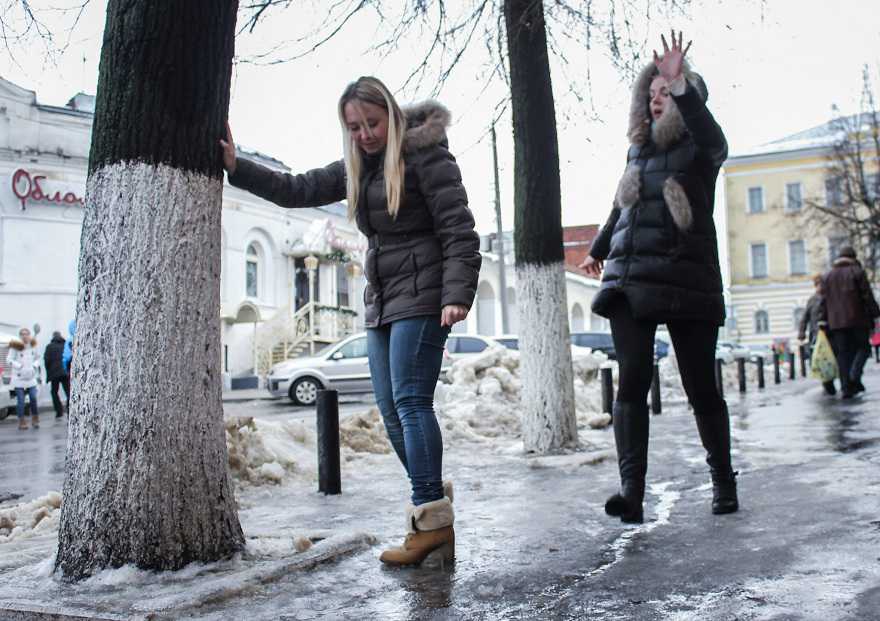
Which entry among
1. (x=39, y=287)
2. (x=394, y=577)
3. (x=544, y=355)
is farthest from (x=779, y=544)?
(x=39, y=287)

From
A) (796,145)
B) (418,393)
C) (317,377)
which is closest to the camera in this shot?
(418,393)

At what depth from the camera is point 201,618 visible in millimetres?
2830

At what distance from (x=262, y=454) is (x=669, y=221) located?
3.80 meters

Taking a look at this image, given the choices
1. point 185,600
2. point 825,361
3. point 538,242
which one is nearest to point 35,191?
point 825,361

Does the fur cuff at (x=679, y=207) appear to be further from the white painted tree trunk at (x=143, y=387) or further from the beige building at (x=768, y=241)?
the beige building at (x=768, y=241)

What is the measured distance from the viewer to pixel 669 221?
4234mm

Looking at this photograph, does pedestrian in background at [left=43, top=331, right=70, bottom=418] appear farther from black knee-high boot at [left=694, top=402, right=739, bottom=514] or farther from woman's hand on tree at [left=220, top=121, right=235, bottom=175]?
black knee-high boot at [left=694, top=402, right=739, bottom=514]

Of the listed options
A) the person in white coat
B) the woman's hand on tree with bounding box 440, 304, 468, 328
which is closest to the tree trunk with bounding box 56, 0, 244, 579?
the woman's hand on tree with bounding box 440, 304, 468, 328

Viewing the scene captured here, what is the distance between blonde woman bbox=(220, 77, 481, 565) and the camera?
3.60 m

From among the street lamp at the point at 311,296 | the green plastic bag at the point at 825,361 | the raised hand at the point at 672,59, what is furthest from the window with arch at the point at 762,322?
the raised hand at the point at 672,59

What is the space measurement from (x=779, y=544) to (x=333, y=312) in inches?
1241

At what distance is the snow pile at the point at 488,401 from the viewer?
1017cm

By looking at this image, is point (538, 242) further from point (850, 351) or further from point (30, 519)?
point (850, 351)

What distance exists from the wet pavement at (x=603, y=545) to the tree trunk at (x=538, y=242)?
31.1 inches
